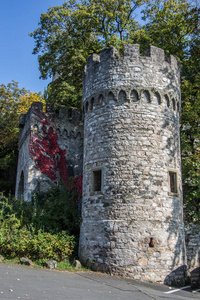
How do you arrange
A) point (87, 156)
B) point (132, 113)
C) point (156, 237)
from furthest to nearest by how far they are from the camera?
point (87, 156) → point (132, 113) → point (156, 237)

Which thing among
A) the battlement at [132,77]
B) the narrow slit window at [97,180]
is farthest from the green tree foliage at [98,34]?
the narrow slit window at [97,180]

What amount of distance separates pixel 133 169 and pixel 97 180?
1.37 meters

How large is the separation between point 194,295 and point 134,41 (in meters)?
13.1

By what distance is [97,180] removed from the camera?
32.8 feet

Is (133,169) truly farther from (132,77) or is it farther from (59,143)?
(59,143)

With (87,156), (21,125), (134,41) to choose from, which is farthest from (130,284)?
(134,41)

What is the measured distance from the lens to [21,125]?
17250 millimetres

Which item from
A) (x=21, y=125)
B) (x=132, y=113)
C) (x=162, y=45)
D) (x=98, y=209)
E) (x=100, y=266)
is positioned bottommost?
(x=100, y=266)

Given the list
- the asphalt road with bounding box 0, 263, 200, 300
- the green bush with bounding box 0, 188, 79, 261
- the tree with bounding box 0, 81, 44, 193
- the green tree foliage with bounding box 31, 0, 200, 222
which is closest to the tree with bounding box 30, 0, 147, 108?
the green tree foliage with bounding box 31, 0, 200, 222

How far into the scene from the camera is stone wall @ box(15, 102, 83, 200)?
1456 centimetres

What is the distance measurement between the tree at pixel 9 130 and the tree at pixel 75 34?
177 inches

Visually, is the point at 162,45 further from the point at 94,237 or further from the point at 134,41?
the point at 94,237

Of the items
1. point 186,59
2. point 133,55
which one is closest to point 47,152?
point 133,55

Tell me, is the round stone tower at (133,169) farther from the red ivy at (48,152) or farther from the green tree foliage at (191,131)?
the red ivy at (48,152)
